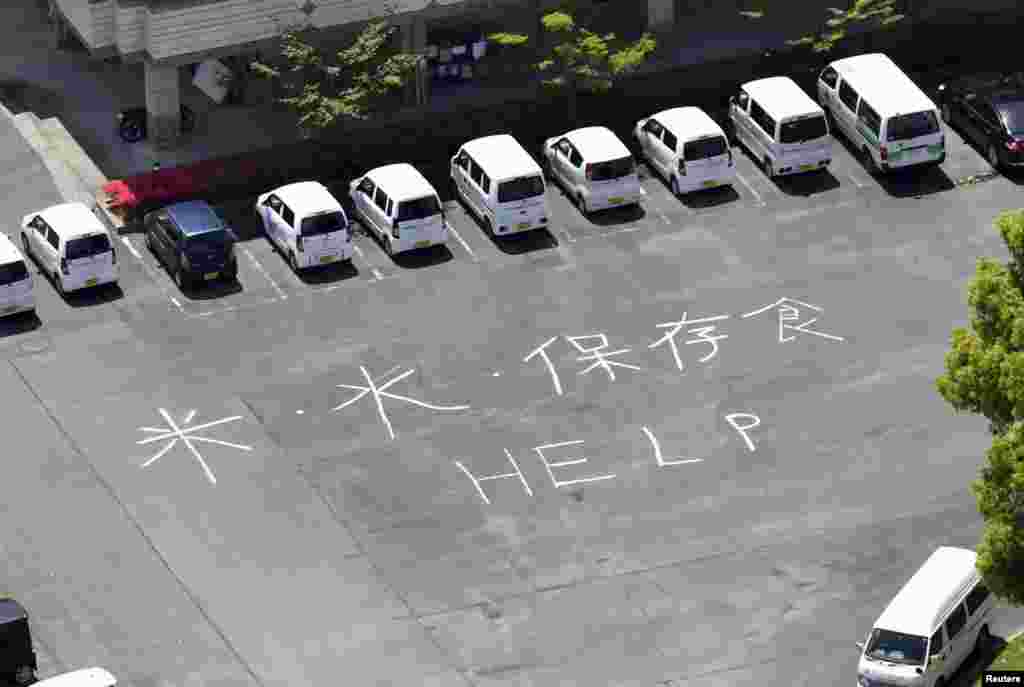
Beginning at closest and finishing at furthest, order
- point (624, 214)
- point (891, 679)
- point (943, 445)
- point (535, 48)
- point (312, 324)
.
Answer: point (891, 679), point (943, 445), point (312, 324), point (624, 214), point (535, 48)

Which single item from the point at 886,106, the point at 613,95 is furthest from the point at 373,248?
the point at 886,106

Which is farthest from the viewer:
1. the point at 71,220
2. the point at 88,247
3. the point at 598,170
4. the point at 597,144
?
the point at 597,144

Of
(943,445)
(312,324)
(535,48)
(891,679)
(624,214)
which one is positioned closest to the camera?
(891,679)

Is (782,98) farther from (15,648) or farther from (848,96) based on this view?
(15,648)

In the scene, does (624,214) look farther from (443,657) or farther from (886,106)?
(443,657)

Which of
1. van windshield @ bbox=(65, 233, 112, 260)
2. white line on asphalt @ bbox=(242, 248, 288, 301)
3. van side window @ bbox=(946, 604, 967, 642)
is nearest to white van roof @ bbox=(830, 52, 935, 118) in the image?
white line on asphalt @ bbox=(242, 248, 288, 301)

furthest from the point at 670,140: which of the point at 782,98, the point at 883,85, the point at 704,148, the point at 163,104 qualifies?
the point at 163,104

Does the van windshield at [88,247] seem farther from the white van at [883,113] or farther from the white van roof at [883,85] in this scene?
the white van roof at [883,85]
